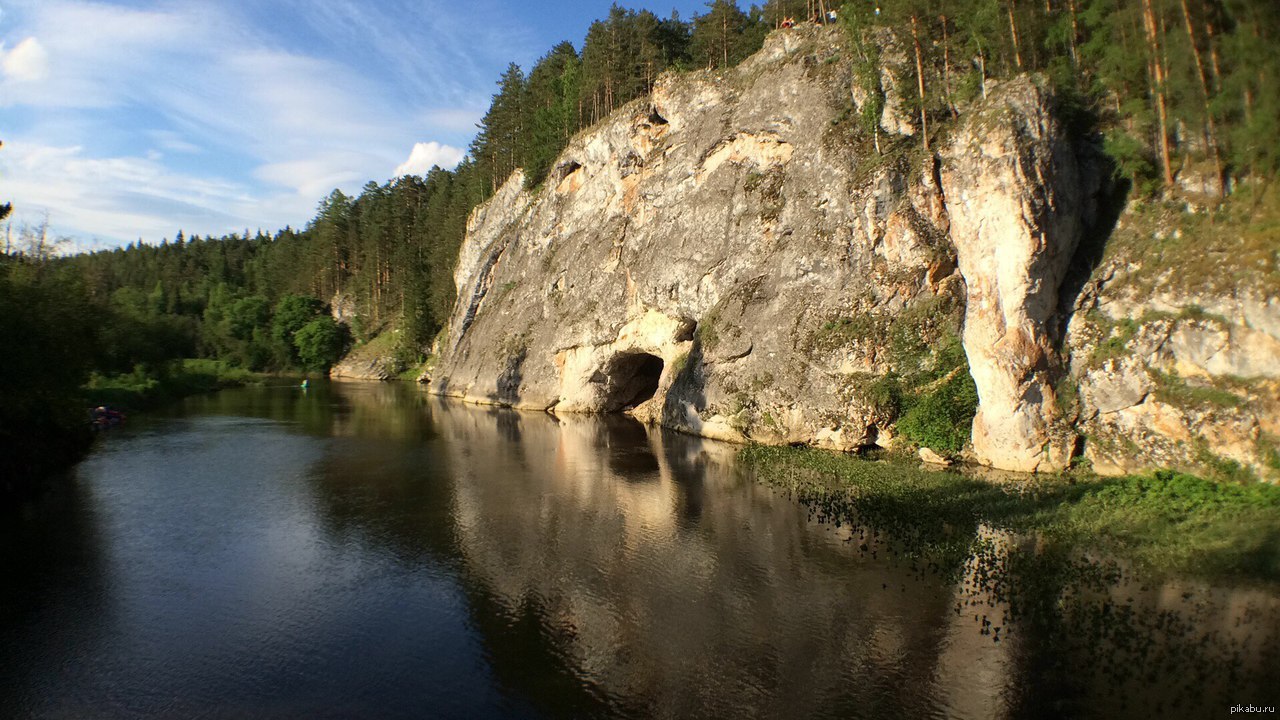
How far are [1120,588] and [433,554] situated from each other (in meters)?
14.9

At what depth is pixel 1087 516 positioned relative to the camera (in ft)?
57.2

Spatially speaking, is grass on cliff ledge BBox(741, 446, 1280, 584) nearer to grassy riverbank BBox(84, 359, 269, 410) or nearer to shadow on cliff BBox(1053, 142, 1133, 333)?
shadow on cliff BBox(1053, 142, 1133, 333)

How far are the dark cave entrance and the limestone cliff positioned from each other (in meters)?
0.18

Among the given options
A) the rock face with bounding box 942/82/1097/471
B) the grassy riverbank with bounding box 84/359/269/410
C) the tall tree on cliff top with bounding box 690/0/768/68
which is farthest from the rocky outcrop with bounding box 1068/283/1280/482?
the grassy riverbank with bounding box 84/359/269/410

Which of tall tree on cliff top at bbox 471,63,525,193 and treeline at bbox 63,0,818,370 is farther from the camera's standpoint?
tall tree on cliff top at bbox 471,63,525,193

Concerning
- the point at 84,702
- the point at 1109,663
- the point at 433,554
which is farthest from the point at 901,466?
the point at 84,702

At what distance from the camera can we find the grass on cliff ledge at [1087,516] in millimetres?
14641

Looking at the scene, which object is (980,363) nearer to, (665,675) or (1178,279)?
(1178,279)

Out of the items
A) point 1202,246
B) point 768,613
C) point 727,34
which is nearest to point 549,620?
point 768,613

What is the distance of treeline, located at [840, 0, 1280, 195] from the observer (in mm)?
17766

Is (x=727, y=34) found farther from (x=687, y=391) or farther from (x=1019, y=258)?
(x=1019, y=258)

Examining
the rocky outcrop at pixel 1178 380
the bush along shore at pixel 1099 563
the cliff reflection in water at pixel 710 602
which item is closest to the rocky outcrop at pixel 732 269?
the rocky outcrop at pixel 1178 380

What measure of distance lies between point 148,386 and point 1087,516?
60.3 metres

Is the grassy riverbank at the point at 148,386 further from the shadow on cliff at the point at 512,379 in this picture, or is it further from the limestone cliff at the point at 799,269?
the shadow on cliff at the point at 512,379
